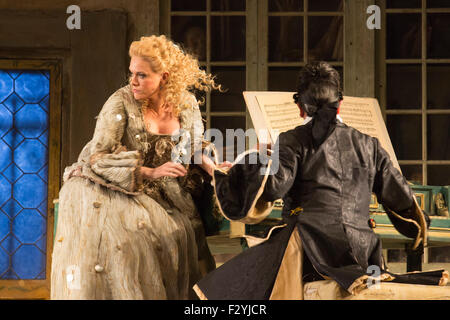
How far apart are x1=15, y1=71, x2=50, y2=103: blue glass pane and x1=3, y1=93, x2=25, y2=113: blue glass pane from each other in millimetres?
34

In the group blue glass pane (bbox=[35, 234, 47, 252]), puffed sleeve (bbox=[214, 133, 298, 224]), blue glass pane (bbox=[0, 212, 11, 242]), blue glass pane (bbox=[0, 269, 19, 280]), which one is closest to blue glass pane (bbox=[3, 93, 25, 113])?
blue glass pane (bbox=[0, 212, 11, 242])

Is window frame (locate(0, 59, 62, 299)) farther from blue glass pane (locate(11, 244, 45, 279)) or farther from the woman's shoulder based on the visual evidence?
the woman's shoulder

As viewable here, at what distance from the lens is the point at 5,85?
6.15m

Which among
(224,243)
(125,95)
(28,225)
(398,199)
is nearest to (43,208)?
(28,225)

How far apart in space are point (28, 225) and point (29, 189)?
28 centimetres

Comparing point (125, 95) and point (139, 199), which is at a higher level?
point (125, 95)

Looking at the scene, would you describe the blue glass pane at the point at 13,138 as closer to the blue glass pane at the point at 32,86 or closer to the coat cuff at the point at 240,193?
the blue glass pane at the point at 32,86

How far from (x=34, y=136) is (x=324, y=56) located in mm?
2379

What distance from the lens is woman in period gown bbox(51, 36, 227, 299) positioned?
362 cm

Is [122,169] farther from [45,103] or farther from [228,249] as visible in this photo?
[45,103]

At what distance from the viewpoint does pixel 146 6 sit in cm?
621

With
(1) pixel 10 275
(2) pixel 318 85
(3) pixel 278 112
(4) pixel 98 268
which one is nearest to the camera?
(2) pixel 318 85

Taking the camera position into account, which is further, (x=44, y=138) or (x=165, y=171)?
(x=44, y=138)

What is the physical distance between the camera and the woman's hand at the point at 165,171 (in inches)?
149
